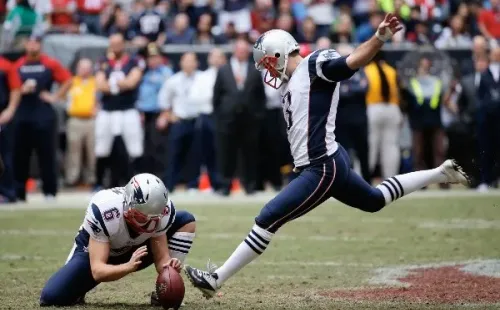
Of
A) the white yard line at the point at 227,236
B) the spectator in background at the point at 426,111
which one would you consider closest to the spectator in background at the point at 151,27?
the spectator in background at the point at 426,111

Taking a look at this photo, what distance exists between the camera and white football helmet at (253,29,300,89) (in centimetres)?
717

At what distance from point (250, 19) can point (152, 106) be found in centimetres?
289

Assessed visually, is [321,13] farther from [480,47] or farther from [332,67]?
[332,67]

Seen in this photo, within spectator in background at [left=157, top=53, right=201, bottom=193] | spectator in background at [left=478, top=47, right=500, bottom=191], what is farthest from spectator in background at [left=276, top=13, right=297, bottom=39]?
spectator in background at [left=478, top=47, right=500, bottom=191]

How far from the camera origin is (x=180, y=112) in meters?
15.7

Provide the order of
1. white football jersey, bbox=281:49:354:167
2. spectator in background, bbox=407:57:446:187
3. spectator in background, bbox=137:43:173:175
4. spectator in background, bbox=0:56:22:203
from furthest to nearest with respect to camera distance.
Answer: spectator in background, bbox=137:43:173:175
spectator in background, bbox=407:57:446:187
spectator in background, bbox=0:56:22:203
white football jersey, bbox=281:49:354:167

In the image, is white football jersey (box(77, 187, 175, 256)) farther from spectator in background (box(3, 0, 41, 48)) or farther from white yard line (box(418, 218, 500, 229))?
spectator in background (box(3, 0, 41, 48))

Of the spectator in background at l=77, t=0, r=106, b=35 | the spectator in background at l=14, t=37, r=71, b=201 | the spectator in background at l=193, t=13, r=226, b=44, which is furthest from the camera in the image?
the spectator in background at l=77, t=0, r=106, b=35

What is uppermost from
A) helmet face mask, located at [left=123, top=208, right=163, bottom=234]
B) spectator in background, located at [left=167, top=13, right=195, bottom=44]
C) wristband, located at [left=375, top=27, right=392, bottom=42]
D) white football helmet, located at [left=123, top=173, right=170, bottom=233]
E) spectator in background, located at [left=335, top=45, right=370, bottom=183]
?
wristband, located at [left=375, top=27, right=392, bottom=42]

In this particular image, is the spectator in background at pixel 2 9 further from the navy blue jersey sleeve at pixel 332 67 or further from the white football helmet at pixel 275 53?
the navy blue jersey sleeve at pixel 332 67

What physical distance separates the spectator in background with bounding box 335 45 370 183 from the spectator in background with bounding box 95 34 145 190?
9.22 feet

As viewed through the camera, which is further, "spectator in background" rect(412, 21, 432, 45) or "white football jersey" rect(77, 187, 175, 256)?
"spectator in background" rect(412, 21, 432, 45)

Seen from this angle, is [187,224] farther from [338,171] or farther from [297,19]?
[297,19]

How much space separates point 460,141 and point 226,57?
385 cm
